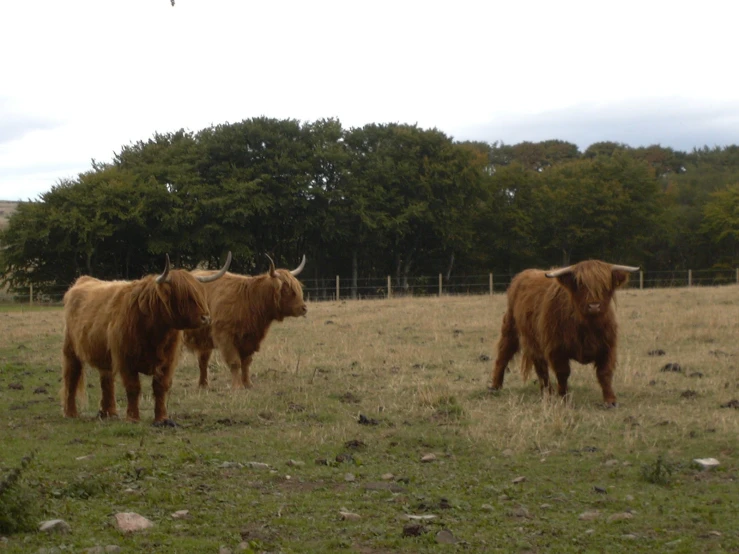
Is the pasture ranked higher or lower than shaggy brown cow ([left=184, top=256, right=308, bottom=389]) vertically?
lower

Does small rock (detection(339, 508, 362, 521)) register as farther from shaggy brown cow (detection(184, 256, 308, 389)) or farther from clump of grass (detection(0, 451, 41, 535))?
shaggy brown cow (detection(184, 256, 308, 389))

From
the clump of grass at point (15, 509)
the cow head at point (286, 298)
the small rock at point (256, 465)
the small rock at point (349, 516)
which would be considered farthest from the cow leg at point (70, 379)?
the small rock at point (349, 516)

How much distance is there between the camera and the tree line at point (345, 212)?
35375mm

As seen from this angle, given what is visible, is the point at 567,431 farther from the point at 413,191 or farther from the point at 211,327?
the point at 413,191

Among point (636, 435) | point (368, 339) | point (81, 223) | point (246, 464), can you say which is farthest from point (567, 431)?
point (81, 223)

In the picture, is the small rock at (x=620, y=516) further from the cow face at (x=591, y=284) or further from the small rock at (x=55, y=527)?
the cow face at (x=591, y=284)

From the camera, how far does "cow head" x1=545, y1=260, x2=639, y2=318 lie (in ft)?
27.2

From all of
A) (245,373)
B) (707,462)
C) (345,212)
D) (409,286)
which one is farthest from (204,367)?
(345,212)

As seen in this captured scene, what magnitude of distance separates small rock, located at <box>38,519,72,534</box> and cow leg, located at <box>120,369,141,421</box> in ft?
10.5

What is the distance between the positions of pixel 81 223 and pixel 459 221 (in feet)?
54.4

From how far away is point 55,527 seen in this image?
428 cm

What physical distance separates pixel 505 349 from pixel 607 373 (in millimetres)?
1626

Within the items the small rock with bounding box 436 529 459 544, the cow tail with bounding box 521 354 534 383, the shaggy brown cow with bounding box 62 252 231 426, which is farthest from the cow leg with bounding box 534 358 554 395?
the small rock with bounding box 436 529 459 544

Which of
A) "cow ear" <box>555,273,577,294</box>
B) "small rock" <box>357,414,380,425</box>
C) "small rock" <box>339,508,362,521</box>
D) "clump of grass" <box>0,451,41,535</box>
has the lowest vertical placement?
"small rock" <box>357,414,380,425</box>
